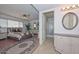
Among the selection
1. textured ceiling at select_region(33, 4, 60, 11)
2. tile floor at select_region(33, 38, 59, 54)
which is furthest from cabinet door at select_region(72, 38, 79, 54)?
textured ceiling at select_region(33, 4, 60, 11)

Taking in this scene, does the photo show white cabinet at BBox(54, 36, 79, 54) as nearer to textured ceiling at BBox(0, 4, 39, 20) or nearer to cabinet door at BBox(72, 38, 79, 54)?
cabinet door at BBox(72, 38, 79, 54)

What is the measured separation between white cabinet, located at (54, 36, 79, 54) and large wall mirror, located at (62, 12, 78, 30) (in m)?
0.24

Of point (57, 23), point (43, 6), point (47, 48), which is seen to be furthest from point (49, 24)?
point (47, 48)

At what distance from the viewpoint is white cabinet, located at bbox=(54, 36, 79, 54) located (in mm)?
1857

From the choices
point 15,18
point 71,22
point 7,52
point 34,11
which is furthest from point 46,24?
point 7,52

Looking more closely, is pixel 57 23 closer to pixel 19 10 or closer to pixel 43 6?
pixel 43 6

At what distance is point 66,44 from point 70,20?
501mm

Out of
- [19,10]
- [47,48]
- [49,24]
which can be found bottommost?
[47,48]

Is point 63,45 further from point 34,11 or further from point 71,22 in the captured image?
point 34,11

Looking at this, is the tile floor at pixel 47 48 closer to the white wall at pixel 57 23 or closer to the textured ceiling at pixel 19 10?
the white wall at pixel 57 23

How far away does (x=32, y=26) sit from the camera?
6.66 feet

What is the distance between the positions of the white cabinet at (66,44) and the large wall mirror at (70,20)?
239 millimetres

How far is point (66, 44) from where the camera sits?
1942 millimetres
